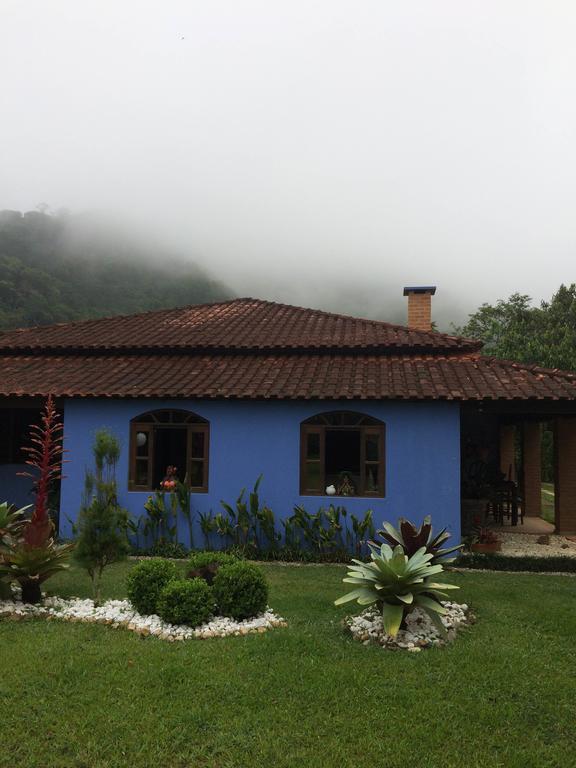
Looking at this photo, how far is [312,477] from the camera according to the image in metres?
10.4

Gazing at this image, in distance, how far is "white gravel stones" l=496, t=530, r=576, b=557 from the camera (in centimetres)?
1015

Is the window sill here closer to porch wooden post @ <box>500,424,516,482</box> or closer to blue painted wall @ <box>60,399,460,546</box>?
blue painted wall @ <box>60,399,460,546</box>

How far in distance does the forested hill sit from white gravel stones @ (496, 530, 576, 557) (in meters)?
31.5

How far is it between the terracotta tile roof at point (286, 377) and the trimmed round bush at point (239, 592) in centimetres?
420

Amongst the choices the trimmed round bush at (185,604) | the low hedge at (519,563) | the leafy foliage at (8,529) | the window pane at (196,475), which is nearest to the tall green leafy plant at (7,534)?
the leafy foliage at (8,529)

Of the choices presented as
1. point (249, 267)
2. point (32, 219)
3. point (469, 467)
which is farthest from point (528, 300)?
point (249, 267)

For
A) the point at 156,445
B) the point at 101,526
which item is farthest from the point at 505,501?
the point at 101,526

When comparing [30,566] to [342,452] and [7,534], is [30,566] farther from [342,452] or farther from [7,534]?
[342,452]

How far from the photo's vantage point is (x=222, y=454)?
10547 millimetres

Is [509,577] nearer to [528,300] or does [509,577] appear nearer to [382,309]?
[528,300]

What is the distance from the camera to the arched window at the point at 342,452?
10.2 meters

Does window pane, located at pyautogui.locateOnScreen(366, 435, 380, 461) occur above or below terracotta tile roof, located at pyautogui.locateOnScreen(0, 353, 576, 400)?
below

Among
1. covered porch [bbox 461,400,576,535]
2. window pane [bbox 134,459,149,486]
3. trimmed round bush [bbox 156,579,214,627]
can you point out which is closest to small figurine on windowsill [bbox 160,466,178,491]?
window pane [bbox 134,459,149,486]

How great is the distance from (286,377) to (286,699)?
700 centimetres
